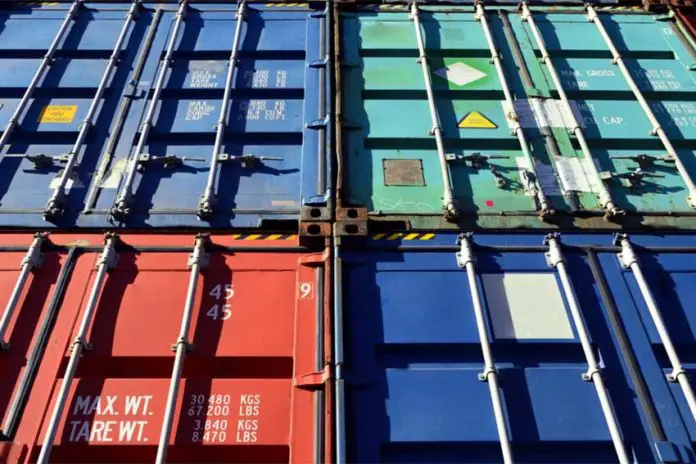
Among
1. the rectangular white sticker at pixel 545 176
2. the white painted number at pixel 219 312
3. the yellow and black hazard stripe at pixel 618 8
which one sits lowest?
the white painted number at pixel 219 312

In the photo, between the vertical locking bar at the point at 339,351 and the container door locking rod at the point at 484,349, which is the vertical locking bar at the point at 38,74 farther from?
the container door locking rod at the point at 484,349

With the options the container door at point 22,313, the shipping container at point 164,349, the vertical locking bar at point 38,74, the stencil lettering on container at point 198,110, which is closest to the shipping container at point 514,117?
the shipping container at point 164,349

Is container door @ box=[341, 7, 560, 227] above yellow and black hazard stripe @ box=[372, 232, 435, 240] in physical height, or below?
above

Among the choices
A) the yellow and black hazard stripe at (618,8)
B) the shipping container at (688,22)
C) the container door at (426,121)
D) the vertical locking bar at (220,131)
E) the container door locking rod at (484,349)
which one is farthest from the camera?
the yellow and black hazard stripe at (618,8)

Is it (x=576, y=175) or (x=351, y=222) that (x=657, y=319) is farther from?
(x=351, y=222)

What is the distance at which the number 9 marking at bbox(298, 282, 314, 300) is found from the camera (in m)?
3.93

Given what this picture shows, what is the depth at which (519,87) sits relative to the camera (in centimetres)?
562

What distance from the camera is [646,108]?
17.3 ft

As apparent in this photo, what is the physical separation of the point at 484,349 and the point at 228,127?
115 inches

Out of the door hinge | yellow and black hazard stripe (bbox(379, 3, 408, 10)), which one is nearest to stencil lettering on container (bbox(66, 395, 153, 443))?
the door hinge

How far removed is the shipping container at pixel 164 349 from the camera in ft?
10.8

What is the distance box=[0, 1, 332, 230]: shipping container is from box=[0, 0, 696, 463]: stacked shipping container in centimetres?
3

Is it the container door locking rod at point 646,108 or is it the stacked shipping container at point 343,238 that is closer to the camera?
the stacked shipping container at point 343,238

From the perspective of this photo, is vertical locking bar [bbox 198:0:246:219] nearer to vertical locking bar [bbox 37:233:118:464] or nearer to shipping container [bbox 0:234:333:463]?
shipping container [bbox 0:234:333:463]
